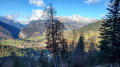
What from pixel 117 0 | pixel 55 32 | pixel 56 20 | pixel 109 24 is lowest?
pixel 55 32

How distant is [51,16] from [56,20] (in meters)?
1.21

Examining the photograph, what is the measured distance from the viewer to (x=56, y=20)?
15211 millimetres

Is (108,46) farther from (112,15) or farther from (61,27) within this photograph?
(61,27)

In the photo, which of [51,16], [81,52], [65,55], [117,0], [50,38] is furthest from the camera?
[81,52]

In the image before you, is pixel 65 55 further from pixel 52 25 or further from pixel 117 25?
pixel 117 25

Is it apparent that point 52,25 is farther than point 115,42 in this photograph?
Yes

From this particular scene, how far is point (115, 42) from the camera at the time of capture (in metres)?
12.6

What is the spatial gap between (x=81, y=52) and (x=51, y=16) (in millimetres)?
19546

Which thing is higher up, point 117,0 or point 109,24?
point 117,0

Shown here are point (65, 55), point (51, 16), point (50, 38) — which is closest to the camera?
point (51, 16)

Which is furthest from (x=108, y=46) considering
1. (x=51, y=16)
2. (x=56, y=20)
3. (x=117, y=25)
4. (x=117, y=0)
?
(x=51, y=16)

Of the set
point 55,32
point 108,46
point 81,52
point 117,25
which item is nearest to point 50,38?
point 55,32

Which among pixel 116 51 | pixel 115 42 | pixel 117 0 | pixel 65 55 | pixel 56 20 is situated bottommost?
pixel 65 55

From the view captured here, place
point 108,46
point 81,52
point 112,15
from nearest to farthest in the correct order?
point 112,15 → point 108,46 → point 81,52
